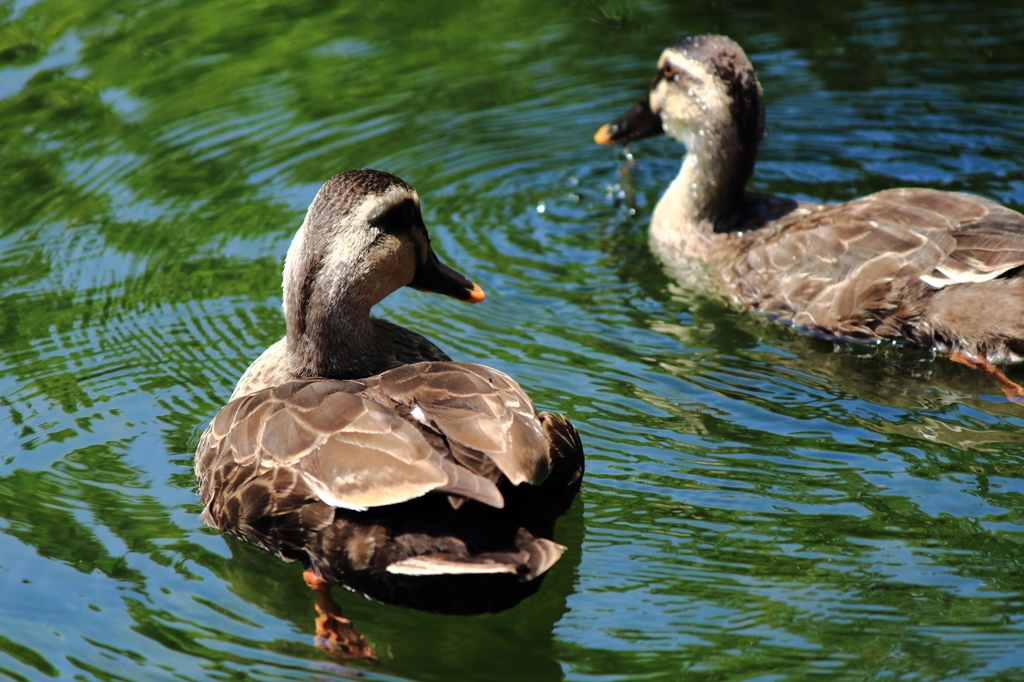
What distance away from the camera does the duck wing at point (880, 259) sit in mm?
6531

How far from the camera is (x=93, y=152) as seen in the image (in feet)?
30.4

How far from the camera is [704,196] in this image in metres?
8.10

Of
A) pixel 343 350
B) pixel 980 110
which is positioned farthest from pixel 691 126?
pixel 343 350

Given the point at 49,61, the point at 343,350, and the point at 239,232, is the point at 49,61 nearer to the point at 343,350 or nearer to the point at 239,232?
the point at 239,232

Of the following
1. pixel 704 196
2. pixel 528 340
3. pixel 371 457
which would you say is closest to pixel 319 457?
pixel 371 457

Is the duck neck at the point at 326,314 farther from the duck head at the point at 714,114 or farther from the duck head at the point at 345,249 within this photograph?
the duck head at the point at 714,114

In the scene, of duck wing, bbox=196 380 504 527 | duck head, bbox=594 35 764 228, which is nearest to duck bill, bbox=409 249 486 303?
duck wing, bbox=196 380 504 527

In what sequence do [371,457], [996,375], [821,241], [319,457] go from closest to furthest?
[371,457] → [319,457] → [996,375] → [821,241]

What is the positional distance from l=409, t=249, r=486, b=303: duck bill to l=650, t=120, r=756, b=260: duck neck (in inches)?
101

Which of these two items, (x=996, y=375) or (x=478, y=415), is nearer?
(x=478, y=415)

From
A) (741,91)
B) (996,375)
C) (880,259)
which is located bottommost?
(996,375)

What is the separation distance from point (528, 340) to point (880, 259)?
7.36 ft

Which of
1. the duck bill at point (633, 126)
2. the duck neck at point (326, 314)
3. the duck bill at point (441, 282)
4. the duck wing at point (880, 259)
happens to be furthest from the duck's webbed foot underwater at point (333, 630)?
the duck bill at point (633, 126)

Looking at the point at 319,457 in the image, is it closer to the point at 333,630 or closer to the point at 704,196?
the point at 333,630
